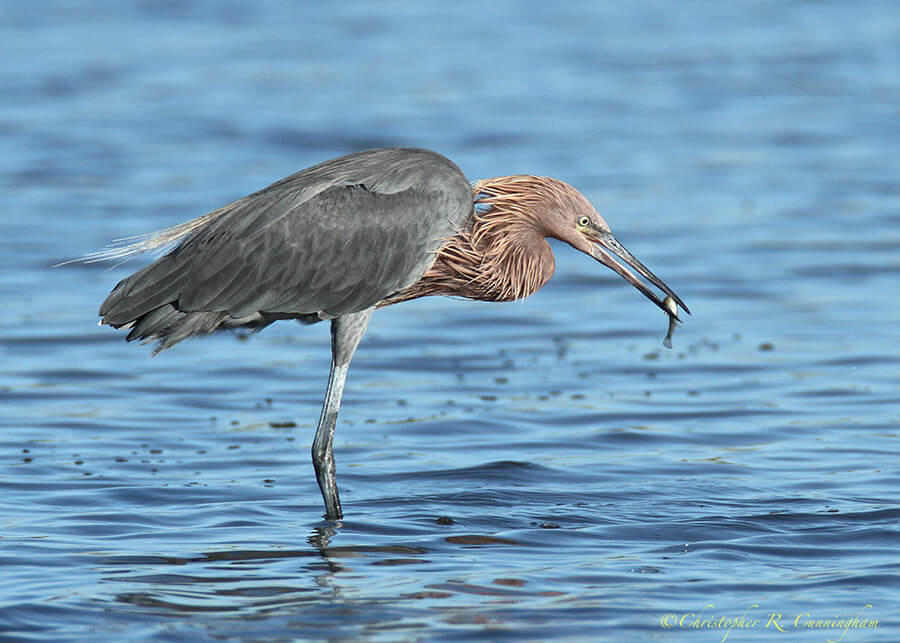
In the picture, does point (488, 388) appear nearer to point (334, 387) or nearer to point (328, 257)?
point (334, 387)

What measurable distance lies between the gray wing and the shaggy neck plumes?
0.19 m

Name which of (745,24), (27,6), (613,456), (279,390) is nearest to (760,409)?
(613,456)

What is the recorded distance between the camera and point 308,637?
5.92 m

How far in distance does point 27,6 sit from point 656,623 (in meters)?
24.2

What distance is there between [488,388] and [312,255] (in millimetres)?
2974

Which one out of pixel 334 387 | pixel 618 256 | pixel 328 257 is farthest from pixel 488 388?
pixel 328 257

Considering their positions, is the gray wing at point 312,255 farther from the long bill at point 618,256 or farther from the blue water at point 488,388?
the blue water at point 488,388

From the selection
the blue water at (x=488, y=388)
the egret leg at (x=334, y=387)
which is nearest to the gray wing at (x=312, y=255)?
the egret leg at (x=334, y=387)

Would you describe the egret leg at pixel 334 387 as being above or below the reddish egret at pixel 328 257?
below

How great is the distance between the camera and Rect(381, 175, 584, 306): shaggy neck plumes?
7.97 m

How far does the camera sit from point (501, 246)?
801 centimetres

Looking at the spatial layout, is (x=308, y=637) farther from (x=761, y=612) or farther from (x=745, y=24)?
(x=745, y=24)

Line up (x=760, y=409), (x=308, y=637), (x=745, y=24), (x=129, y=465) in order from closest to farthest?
(x=308, y=637) < (x=129, y=465) < (x=760, y=409) < (x=745, y=24)

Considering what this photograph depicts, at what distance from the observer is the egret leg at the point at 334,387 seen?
7781 mm
